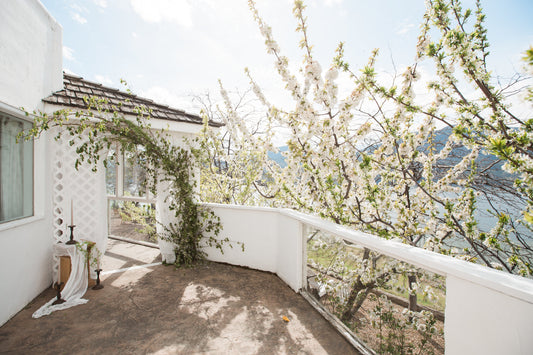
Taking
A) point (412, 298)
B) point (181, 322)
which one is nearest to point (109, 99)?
point (181, 322)

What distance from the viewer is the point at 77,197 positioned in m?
4.01

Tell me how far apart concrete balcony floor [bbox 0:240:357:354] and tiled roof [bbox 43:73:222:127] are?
2988 mm

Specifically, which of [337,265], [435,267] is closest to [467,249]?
[337,265]

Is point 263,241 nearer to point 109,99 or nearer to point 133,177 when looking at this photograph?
point 133,177

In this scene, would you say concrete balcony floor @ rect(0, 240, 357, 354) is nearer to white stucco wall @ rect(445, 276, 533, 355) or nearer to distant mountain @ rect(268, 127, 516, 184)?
white stucco wall @ rect(445, 276, 533, 355)

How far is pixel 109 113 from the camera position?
12.7ft

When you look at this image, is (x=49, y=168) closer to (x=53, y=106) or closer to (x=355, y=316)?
(x=53, y=106)

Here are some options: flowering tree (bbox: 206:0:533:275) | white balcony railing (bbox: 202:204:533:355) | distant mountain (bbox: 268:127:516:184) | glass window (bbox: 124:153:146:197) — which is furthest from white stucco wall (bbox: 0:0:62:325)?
white balcony railing (bbox: 202:204:533:355)

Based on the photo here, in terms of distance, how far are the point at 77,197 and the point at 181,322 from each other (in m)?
2.96

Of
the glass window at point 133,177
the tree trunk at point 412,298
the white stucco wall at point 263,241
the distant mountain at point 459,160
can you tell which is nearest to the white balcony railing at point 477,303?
the tree trunk at point 412,298

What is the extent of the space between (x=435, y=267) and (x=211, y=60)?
773 centimetres

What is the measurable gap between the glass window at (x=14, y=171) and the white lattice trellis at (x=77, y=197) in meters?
0.47

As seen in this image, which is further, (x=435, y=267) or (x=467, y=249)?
(x=467, y=249)

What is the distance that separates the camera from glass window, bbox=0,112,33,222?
2810 millimetres
